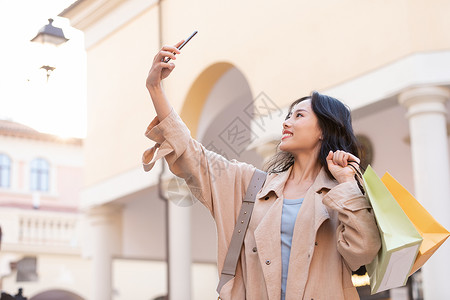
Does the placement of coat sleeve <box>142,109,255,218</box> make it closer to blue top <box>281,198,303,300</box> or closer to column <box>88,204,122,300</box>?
blue top <box>281,198,303,300</box>

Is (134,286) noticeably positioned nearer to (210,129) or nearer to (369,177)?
(210,129)

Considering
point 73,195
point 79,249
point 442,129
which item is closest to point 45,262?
point 79,249

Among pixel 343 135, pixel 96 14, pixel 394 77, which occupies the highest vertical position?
pixel 96 14

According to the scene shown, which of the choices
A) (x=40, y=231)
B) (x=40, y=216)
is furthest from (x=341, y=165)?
(x=40, y=231)

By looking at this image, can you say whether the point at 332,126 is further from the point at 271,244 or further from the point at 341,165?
the point at 271,244

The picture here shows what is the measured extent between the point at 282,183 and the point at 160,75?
1.88 ft

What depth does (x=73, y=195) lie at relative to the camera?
2689cm

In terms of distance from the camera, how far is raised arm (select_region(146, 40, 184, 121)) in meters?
2.41

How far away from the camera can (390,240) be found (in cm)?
221

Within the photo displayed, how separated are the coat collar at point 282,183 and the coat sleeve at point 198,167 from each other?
0.32ft

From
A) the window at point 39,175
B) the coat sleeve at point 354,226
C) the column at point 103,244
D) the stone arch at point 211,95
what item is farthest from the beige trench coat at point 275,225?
the window at point 39,175

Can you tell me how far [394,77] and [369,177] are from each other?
5.26m

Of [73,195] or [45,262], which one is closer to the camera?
[45,262]

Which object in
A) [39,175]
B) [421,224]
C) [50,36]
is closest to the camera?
[421,224]
